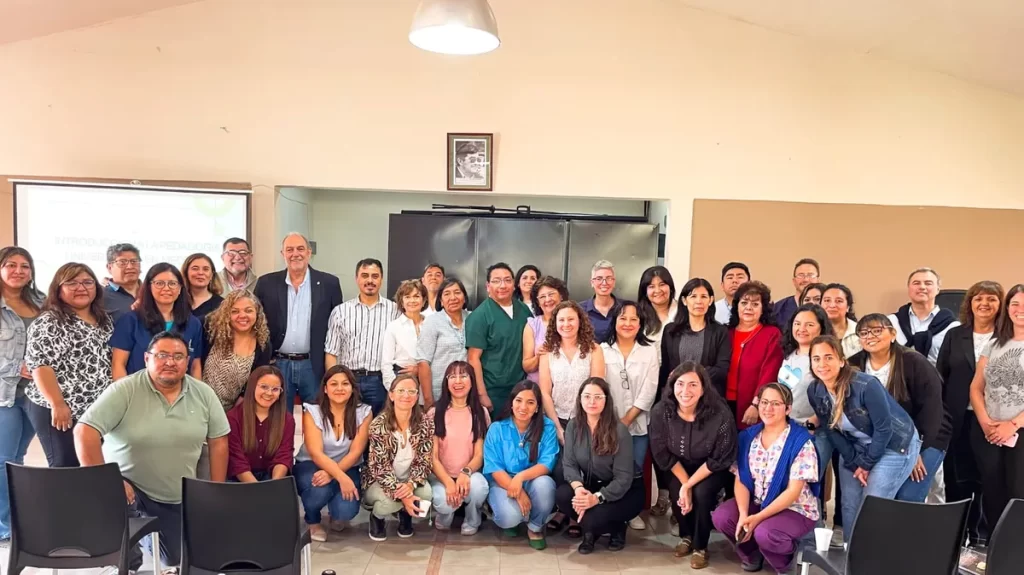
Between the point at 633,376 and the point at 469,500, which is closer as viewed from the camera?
the point at 469,500

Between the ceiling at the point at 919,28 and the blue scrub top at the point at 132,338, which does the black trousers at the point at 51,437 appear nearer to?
the blue scrub top at the point at 132,338

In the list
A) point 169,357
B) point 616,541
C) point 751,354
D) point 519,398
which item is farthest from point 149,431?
point 751,354

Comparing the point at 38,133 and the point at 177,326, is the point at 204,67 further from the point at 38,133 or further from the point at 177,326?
the point at 177,326

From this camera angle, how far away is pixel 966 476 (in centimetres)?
328

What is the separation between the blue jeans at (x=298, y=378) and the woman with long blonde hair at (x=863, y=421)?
8.27ft

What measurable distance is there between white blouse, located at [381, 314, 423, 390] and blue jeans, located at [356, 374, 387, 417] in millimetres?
48

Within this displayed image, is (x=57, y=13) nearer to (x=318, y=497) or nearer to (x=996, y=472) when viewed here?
(x=318, y=497)

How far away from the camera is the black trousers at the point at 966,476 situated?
3.18 m

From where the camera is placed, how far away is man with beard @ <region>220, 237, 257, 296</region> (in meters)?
3.67

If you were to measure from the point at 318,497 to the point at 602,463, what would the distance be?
139cm

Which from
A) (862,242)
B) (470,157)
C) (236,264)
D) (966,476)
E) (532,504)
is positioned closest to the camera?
(532,504)

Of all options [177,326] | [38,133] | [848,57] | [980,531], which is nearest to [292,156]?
[38,133]

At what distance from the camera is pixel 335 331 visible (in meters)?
3.49

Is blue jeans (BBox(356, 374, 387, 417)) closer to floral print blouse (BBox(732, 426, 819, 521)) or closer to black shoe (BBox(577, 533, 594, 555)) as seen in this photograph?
black shoe (BBox(577, 533, 594, 555))
